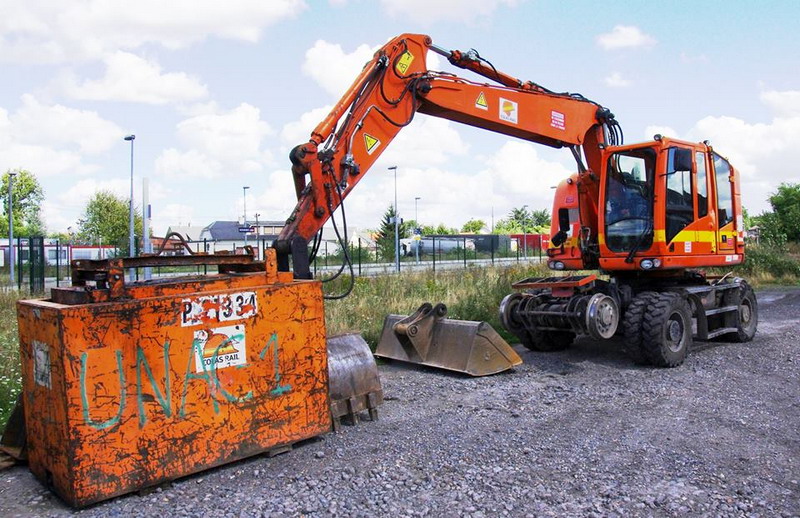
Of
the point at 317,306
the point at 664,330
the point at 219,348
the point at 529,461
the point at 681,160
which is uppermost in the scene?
the point at 681,160

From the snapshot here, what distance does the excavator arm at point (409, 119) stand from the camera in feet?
20.8

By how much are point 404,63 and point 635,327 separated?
4.10 m

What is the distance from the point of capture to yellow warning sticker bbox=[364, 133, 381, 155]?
274 inches

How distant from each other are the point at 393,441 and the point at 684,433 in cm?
238

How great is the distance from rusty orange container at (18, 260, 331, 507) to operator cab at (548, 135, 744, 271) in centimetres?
495

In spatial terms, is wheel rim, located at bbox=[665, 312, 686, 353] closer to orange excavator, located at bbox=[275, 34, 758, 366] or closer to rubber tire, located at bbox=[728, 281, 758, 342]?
orange excavator, located at bbox=[275, 34, 758, 366]

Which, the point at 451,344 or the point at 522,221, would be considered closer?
the point at 451,344

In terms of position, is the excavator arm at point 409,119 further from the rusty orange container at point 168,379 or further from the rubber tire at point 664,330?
the rubber tire at point 664,330

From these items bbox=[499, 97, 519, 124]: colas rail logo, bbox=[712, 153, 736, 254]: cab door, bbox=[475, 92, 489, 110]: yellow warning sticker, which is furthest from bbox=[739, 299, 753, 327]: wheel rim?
bbox=[475, 92, 489, 110]: yellow warning sticker

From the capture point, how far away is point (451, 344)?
7.95 meters

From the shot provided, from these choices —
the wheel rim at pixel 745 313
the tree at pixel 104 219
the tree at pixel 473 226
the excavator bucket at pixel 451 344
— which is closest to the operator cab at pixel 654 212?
the wheel rim at pixel 745 313

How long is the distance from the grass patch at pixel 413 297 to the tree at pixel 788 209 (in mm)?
19183

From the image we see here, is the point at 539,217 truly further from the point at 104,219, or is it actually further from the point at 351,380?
the point at 351,380

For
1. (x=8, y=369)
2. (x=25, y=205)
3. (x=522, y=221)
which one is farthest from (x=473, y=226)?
(x=8, y=369)
